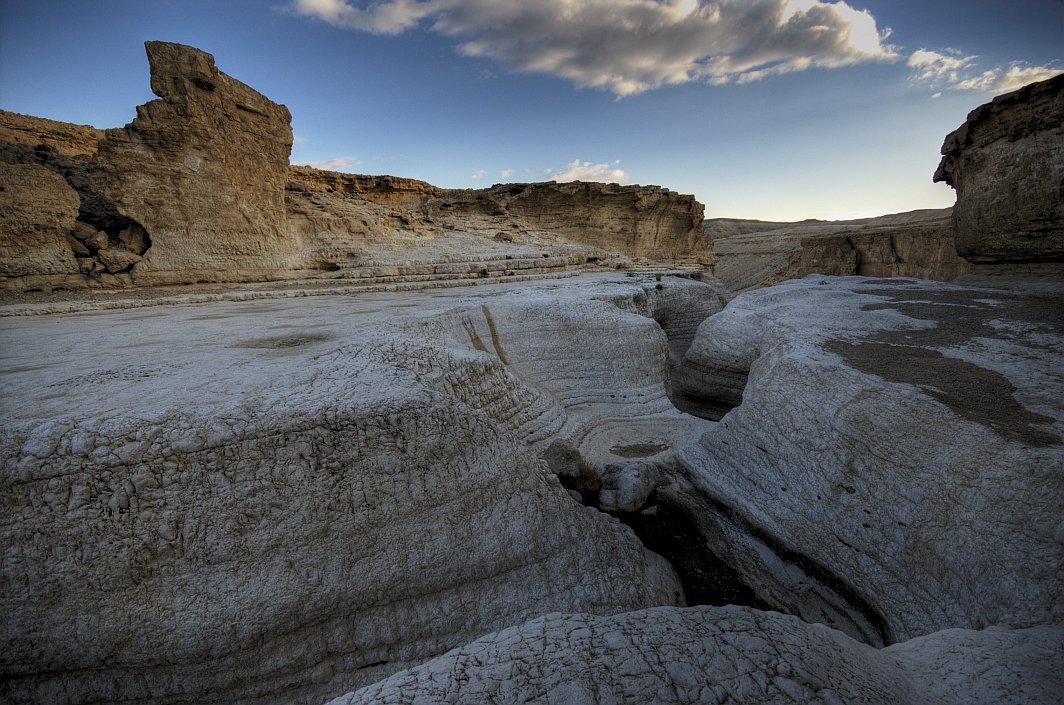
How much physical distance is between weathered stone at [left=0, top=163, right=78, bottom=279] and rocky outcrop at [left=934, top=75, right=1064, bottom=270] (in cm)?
1121

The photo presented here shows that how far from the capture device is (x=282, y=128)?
7.85 metres

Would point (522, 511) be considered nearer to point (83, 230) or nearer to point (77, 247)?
point (77, 247)

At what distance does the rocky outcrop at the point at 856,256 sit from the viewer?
1192cm

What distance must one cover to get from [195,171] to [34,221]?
193cm

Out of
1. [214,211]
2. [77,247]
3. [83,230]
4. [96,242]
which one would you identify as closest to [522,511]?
[214,211]

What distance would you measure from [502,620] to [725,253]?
24.0 metres

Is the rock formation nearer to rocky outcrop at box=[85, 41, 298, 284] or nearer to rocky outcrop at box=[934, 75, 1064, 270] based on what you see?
rocky outcrop at box=[85, 41, 298, 284]

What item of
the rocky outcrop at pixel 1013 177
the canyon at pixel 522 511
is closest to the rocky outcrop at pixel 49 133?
the canyon at pixel 522 511

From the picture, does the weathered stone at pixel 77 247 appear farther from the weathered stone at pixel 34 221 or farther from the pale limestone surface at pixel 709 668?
the pale limestone surface at pixel 709 668

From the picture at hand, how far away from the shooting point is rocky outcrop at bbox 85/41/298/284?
20.4ft

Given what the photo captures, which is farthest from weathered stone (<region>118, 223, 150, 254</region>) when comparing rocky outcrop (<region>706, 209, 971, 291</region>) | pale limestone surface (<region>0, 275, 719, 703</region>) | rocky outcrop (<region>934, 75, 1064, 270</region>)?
rocky outcrop (<region>706, 209, 971, 291</region>)

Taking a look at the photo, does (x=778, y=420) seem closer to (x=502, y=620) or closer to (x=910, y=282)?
(x=502, y=620)

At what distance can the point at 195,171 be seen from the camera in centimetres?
661

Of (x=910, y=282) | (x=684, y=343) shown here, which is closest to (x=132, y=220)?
(x=684, y=343)
